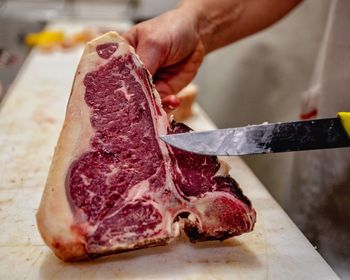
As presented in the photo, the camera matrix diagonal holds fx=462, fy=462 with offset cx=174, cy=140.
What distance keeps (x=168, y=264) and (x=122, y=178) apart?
0.74ft

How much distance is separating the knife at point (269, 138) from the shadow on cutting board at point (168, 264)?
238 millimetres

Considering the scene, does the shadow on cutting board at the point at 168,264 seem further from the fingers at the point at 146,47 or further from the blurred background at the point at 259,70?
the blurred background at the point at 259,70

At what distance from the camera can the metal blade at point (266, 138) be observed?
1041mm

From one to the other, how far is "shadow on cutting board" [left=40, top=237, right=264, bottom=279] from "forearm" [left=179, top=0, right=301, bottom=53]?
2.79 ft

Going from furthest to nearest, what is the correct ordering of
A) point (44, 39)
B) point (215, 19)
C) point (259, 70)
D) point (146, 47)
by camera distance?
point (259, 70) < point (44, 39) < point (215, 19) < point (146, 47)

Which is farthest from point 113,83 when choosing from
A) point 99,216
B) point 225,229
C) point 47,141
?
point 47,141

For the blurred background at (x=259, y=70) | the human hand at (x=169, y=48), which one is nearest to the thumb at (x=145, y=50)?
the human hand at (x=169, y=48)

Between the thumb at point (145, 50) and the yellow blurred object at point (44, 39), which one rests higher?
the thumb at point (145, 50)

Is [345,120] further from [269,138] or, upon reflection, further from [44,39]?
[44,39]

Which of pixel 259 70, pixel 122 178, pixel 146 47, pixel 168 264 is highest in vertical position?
pixel 146 47

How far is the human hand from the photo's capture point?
1407 mm

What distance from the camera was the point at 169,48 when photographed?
1.46m

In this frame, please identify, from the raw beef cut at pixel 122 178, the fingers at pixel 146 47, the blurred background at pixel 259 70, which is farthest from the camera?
the blurred background at pixel 259 70

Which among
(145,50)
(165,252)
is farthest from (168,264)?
(145,50)
